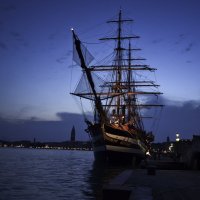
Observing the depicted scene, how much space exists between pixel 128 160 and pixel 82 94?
43.3 ft

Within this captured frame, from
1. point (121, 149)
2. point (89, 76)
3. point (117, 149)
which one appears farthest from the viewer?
point (121, 149)

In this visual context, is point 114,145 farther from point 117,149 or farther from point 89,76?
point 89,76

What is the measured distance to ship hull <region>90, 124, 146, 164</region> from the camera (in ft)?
148

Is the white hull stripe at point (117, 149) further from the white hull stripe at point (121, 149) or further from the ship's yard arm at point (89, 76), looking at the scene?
the ship's yard arm at point (89, 76)

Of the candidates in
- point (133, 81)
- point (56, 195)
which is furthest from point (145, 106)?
point (56, 195)

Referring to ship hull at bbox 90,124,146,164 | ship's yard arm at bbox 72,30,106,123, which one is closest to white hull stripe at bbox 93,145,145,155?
ship hull at bbox 90,124,146,164

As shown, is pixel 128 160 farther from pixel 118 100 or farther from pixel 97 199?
pixel 97 199

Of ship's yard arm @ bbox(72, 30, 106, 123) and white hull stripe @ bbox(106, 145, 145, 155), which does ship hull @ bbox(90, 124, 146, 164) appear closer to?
white hull stripe @ bbox(106, 145, 145, 155)

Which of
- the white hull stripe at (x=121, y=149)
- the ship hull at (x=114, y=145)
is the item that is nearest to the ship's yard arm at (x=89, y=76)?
the ship hull at (x=114, y=145)

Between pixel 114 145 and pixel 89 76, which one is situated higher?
pixel 89 76

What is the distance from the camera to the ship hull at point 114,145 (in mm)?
45031

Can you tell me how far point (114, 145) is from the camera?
45344mm

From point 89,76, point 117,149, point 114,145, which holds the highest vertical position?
point 89,76

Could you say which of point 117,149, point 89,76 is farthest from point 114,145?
point 89,76
